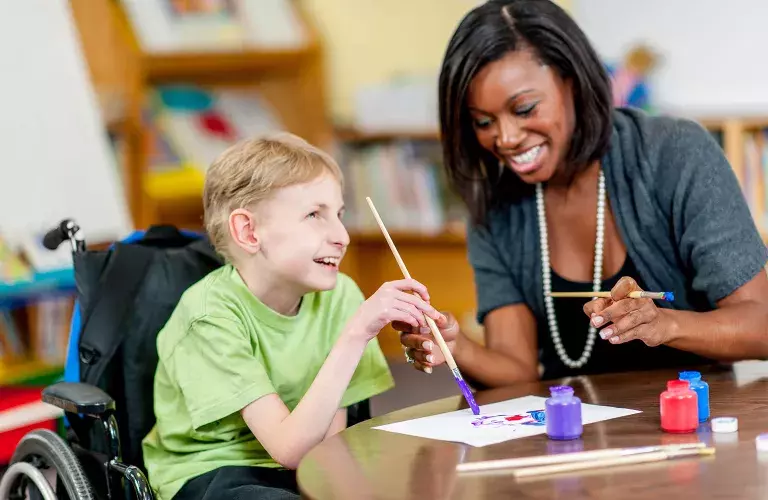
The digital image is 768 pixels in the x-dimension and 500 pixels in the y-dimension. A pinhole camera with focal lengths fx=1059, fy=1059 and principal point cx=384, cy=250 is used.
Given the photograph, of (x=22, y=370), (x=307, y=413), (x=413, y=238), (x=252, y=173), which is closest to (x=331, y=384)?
(x=307, y=413)

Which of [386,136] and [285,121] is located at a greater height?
[285,121]

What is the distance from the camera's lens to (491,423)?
4.59 ft

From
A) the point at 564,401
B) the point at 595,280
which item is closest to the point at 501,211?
the point at 595,280

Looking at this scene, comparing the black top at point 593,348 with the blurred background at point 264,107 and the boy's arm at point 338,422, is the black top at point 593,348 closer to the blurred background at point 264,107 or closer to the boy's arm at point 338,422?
the boy's arm at point 338,422

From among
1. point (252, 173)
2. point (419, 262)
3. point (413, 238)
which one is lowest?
point (419, 262)

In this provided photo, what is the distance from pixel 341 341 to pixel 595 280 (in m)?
0.57

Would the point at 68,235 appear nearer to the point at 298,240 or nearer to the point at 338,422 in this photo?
the point at 298,240

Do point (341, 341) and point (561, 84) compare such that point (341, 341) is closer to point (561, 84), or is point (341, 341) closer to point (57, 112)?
point (561, 84)

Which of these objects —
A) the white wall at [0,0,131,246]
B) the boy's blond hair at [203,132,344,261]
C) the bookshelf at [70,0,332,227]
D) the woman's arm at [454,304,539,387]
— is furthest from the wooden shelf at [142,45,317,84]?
the woman's arm at [454,304,539,387]

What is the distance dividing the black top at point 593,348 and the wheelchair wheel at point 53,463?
0.88 meters

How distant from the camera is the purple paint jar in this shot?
1.27 metres

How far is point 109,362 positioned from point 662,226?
3.24 ft

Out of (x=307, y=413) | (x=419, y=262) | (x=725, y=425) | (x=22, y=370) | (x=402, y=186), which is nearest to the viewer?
(x=725, y=425)

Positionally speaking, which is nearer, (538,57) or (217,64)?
(538,57)
